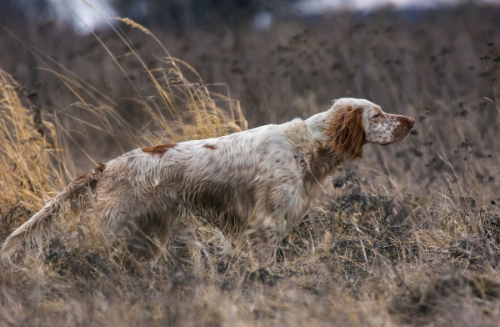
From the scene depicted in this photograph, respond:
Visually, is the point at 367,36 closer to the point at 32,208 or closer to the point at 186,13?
the point at 186,13

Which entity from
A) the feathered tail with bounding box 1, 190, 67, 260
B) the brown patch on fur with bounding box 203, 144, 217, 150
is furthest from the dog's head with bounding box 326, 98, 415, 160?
the feathered tail with bounding box 1, 190, 67, 260

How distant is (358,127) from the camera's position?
4.41 m

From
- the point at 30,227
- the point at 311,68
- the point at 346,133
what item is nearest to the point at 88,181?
the point at 30,227

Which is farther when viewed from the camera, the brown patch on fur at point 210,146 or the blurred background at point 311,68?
the blurred background at point 311,68

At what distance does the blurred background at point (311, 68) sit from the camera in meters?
6.42

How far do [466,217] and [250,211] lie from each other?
1269mm

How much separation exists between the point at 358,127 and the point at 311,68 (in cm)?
593

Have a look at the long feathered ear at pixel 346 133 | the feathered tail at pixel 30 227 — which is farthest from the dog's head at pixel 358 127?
the feathered tail at pixel 30 227

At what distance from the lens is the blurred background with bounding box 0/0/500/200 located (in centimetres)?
642

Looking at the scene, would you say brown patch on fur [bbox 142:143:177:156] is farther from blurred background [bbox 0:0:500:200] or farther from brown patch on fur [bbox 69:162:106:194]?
blurred background [bbox 0:0:500:200]

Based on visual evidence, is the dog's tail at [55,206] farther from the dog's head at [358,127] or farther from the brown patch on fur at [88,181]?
the dog's head at [358,127]

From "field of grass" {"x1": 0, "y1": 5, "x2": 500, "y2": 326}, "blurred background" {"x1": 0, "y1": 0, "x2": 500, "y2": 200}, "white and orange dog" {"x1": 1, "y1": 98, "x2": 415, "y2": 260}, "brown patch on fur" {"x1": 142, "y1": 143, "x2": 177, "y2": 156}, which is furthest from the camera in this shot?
"blurred background" {"x1": 0, "y1": 0, "x2": 500, "y2": 200}

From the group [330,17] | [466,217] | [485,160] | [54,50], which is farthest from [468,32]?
[466,217]

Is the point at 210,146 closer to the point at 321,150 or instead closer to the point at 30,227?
the point at 321,150
